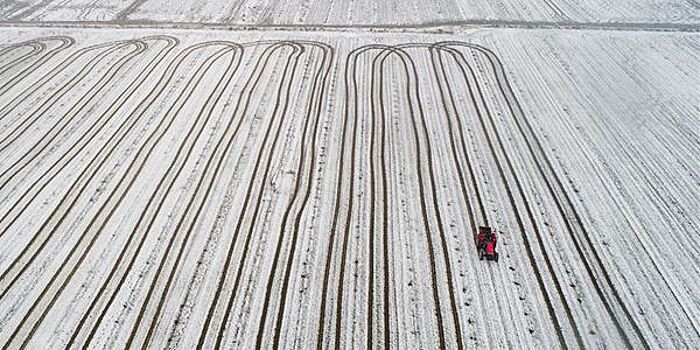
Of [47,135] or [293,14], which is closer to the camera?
[47,135]

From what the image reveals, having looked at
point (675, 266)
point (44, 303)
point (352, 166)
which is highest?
point (352, 166)

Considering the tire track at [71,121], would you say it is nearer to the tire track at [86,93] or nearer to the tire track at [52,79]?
the tire track at [86,93]

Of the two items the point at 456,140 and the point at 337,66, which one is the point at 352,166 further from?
the point at 337,66

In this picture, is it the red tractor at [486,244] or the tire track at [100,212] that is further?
the red tractor at [486,244]

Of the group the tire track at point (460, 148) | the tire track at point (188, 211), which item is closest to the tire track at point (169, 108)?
the tire track at point (188, 211)

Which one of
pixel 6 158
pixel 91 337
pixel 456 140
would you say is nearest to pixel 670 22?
pixel 456 140

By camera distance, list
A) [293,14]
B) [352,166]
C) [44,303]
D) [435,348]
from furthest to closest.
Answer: [293,14] < [352,166] < [44,303] < [435,348]

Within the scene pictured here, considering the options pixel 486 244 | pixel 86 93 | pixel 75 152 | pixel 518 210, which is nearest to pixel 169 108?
pixel 75 152
